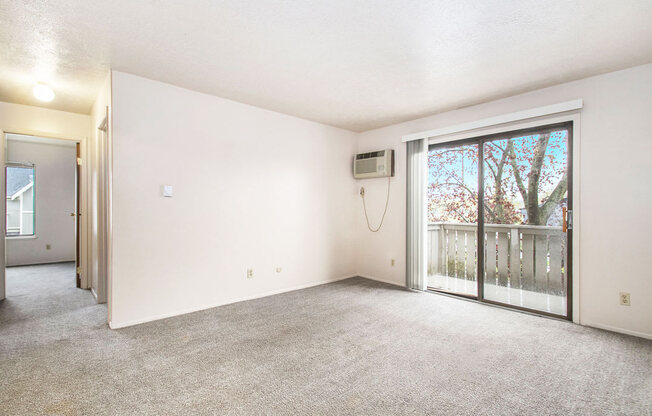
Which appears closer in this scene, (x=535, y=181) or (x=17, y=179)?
(x=535, y=181)

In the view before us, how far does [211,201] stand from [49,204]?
5.11 m

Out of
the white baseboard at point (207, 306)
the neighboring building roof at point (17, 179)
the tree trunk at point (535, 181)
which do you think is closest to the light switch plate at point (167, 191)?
the white baseboard at point (207, 306)

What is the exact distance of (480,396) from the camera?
6.13 feet

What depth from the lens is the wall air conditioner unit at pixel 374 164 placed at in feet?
14.9

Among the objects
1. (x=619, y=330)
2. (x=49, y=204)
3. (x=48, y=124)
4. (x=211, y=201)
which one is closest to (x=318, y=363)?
(x=211, y=201)

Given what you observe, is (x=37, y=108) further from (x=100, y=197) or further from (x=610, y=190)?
(x=610, y=190)

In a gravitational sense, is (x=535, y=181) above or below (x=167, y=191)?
above

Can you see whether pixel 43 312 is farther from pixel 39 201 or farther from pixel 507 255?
pixel 507 255

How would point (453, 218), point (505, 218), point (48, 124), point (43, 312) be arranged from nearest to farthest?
point (43, 312), point (505, 218), point (48, 124), point (453, 218)

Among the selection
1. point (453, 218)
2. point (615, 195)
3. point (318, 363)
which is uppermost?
point (615, 195)

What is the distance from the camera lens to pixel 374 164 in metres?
4.70

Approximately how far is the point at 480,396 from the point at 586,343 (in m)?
1.44

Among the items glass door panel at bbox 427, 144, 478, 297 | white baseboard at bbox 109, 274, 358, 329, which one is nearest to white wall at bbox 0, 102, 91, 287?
white baseboard at bbox 109, 274, 358, 329

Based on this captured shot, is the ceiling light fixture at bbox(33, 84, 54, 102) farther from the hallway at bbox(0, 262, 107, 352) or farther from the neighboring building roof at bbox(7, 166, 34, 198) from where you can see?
the neighboring building roof at bbox(7, 166, 34, 198)
